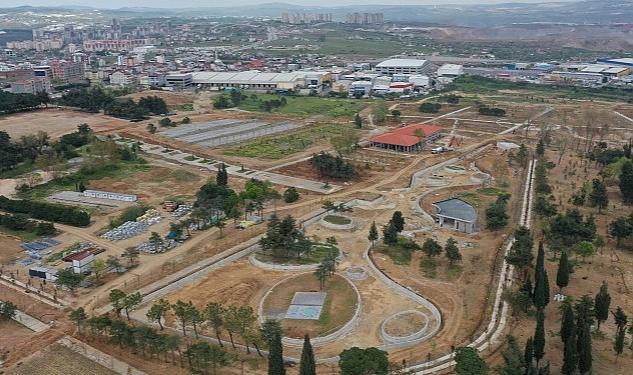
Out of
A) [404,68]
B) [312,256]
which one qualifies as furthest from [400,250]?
[404,68]

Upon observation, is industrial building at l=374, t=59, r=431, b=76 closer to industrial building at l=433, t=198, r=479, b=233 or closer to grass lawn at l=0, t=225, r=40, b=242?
industrial building at l=433, t=198, r=479, b=233

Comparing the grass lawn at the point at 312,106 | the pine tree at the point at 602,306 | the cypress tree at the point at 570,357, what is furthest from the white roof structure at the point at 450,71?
the cypress tree at the point at 570,357

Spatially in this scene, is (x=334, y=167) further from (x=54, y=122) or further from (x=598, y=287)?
(x=54, y=122)

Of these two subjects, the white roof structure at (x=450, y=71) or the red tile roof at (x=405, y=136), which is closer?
the red tile roof at (x=405, y=136)

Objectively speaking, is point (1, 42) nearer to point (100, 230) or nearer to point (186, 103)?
point (186, 103)

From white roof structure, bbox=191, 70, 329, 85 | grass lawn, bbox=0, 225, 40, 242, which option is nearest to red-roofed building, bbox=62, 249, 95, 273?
grass lawn, bbox=0, 225, 40, 242

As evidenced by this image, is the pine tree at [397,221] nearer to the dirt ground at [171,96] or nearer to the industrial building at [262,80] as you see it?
the dirt ground at [171,96]

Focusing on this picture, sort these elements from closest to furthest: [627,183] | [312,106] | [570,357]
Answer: [570,357], [627,183], [312,106]
